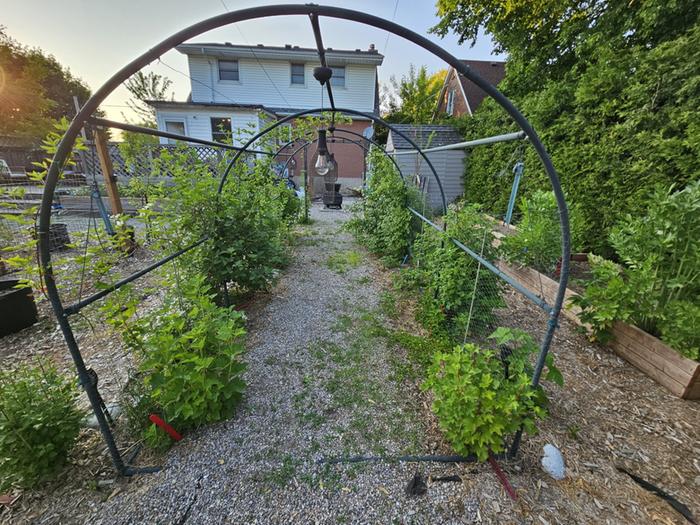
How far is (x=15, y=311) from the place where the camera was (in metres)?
2.83

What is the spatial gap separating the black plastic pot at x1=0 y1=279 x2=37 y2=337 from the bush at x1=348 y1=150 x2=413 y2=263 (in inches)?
171

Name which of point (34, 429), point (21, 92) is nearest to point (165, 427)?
point (34, 429)

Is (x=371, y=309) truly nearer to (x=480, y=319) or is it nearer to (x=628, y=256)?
(x=480, y=319)

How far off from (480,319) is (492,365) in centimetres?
114

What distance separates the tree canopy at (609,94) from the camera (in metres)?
3.26

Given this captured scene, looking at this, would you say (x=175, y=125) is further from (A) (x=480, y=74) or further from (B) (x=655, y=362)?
(B) (x=655, y=362)

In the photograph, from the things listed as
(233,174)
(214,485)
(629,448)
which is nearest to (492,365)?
(629,448)

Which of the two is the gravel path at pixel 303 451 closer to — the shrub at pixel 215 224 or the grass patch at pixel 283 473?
the grass patch at pixel 283 473

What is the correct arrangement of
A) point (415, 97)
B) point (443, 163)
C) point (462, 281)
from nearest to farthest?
1. point (462, 281)
2. point (443, 163)
3. point (415, 97)

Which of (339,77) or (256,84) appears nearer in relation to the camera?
(256,84)

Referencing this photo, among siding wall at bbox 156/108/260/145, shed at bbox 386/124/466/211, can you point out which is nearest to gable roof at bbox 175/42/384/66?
siding wall at bbox 156/108/260/145

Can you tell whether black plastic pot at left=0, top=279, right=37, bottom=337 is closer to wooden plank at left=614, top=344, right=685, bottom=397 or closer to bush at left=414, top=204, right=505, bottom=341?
bush at left=414, top=204, right=505, bottom=341

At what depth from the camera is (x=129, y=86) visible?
14148 millimetres

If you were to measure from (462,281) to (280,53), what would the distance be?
522 inches
